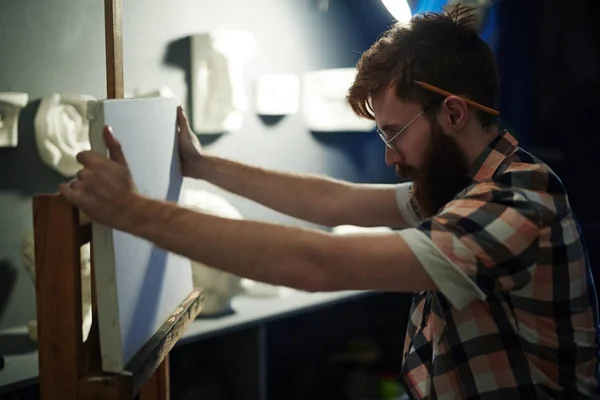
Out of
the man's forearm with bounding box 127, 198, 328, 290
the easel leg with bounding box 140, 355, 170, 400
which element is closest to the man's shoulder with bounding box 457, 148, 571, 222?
the man's forearm with bounding box 127, 198, 328, 290

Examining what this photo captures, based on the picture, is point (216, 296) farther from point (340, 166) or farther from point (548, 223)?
point (548, 223)

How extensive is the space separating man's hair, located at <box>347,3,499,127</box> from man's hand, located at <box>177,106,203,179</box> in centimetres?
37

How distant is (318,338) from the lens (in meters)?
2.61

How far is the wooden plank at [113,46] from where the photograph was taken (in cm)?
123

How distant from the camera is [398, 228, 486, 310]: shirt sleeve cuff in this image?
1050 mm

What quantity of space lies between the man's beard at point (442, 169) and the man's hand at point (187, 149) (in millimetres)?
480

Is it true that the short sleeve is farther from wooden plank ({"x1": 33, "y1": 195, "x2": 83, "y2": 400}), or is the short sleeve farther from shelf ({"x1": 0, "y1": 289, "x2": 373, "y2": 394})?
shelf ({"x1": 0, "y1": 289, "x2": 373, "y2": 394})

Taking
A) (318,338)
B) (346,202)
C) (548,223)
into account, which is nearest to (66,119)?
(346,202)

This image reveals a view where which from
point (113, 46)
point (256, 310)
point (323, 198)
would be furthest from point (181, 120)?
point (256, 310)

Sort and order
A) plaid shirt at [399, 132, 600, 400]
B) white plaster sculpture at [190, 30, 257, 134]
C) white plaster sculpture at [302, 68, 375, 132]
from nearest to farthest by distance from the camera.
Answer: plaid shirt at [399, 132, 600, 400] < white plaster sculpture at [190, 30, 257, 134] < white plaster sculpture at [302, 68, 375, 132]

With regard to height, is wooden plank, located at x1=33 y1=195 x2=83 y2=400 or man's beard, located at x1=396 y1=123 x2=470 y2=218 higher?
man's beard, located at x1=396 y1=123 x2=470 y2=218

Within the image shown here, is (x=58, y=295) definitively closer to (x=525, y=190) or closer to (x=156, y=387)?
(x=156, y=387)

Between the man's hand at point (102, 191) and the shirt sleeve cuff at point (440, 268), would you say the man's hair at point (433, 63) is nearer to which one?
the shirt sleeve cuff at point (440, 268)

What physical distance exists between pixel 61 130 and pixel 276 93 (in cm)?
78
